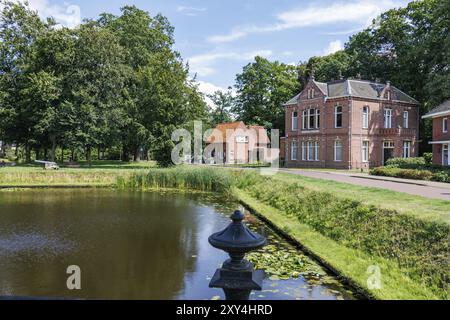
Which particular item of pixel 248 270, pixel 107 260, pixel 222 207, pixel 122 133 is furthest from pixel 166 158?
pixel 248 270

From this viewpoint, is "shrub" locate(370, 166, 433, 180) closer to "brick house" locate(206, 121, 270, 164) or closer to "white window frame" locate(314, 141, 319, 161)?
"white window frame" locate(314, 141, 319, 161)

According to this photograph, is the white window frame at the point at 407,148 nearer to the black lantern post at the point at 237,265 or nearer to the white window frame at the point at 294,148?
the white window frame at the point at 294,148

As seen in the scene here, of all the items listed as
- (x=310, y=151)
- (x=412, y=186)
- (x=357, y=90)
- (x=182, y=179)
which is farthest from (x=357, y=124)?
(x=182, y=179)

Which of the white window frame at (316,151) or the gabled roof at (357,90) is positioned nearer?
the gabled roof at (357,90)

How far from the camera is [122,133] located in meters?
43.0

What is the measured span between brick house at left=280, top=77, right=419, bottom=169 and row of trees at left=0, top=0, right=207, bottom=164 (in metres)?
12.3

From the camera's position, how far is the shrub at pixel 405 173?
2416 cm

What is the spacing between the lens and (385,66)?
47.1 meters

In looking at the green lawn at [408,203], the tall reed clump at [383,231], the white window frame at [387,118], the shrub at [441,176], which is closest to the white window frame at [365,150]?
the white window frame at [387,118]

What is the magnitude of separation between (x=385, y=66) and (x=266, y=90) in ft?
58.8

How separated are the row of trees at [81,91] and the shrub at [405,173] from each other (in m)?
18.2

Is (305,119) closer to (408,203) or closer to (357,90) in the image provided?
(357,90)

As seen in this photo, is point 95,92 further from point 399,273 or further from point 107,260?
point 399,273
